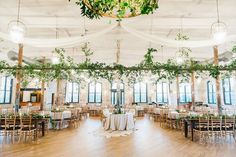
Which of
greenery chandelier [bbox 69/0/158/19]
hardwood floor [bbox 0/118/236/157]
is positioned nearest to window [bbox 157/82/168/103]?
hardwood floor [bbox 0/118/236/157]

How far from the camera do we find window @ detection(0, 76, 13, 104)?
15.4 meters

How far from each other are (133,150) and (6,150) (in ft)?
11.7

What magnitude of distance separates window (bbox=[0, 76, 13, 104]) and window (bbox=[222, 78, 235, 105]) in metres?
16.1

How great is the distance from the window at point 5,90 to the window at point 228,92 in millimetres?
16068

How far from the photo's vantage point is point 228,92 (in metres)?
14.9

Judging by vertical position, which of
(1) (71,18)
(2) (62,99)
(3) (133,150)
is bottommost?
(3) (133,150)

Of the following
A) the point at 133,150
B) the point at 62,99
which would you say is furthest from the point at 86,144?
the point at 62,99

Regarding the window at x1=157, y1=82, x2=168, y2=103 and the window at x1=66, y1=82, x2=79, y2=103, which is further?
the window at x1=66, y1=82, x2=79, y2=103

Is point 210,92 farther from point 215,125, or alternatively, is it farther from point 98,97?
point 215,125

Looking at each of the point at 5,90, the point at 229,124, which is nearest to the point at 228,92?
the point at 229,124

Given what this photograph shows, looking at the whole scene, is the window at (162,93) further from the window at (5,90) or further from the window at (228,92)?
the window at (5,90)

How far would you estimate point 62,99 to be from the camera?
61.7 ft

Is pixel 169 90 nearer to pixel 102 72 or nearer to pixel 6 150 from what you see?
pixel 102 72

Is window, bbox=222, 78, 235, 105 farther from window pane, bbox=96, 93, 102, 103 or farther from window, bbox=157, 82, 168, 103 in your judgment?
window pane, bbox=96, 93, 102, 103
